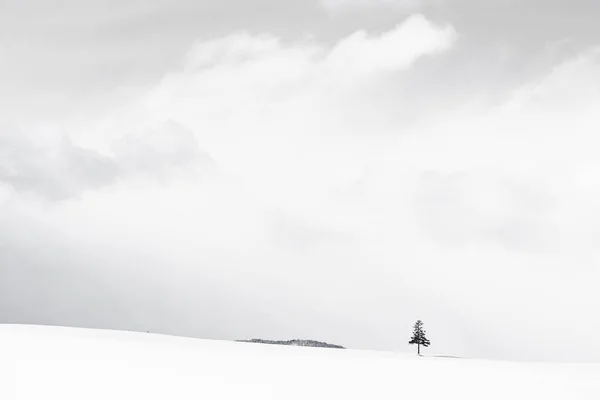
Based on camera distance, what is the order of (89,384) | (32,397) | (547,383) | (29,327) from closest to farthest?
(32,397)
(89,384)
(547,383)
(29,327)

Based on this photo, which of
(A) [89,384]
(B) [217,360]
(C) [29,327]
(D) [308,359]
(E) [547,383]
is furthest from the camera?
(C) [29,327]

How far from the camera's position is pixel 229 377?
21.2 m

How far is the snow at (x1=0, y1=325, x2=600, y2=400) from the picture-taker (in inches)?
728

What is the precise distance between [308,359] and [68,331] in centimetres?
1706

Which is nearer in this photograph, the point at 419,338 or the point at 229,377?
the point at 229,377

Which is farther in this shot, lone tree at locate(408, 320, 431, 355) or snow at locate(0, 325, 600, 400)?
lone tree at locate(408, 320, 431, 355)

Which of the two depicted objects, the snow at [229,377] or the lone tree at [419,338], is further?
the lone tree at [419,338]

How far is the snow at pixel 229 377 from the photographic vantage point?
60.7 feet

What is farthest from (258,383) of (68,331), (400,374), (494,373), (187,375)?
(68,331)

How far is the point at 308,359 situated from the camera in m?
28.1

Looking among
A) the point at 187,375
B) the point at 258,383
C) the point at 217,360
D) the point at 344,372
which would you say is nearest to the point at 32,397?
the point at 187,375

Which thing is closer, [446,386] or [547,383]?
[446,386]

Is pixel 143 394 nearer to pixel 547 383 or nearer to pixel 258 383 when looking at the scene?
pixel 258 383

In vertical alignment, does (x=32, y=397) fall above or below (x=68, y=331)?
below
